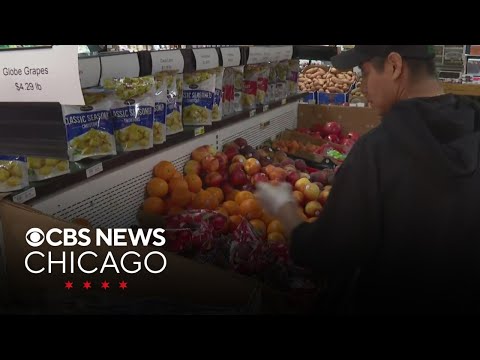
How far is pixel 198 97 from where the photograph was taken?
2.83 m

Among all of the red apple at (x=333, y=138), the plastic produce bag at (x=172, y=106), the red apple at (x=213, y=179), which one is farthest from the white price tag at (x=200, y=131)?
the red apple at (x=333, y=138)

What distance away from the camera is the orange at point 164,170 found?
8.13 feet

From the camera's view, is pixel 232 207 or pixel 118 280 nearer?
pixel 118 280

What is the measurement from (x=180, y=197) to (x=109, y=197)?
0.39 m

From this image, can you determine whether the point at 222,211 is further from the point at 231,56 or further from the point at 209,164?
the point at 231,56

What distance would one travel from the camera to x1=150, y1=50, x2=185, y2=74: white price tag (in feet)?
7.76

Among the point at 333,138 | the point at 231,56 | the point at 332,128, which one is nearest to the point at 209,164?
the point at 231,56

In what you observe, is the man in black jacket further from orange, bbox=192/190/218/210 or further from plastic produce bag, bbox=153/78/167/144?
plastic produce bag, bbox=153/78/167/144

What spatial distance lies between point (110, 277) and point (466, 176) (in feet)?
4.04

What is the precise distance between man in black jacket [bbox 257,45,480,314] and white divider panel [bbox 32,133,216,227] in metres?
0.96

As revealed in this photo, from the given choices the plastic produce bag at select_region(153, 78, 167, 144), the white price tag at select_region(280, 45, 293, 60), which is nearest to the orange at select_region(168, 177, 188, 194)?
the plastic produce bag at select_region(153, 78, 167, 144)

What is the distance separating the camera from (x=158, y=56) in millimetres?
2385

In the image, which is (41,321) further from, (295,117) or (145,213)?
(295,117)

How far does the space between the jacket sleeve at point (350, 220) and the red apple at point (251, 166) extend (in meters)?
1.54
